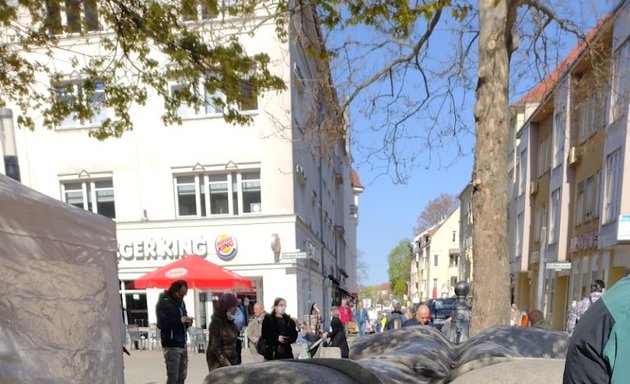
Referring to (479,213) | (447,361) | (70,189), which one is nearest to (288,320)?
(479,213)

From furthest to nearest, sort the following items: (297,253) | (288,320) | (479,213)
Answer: (297,253) < (288,320) < (479,213)

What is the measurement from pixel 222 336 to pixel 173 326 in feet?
2.01

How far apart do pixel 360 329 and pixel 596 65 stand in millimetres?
11873

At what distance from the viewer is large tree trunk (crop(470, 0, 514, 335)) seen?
5773 millimetres

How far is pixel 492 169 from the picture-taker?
5836mm

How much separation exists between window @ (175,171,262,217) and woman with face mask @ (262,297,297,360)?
35.5 ft

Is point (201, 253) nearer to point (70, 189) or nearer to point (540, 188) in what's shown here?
point (70, 189)

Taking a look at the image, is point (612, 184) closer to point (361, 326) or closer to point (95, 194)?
point (361, 326)

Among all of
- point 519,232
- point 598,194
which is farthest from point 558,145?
point 519,232

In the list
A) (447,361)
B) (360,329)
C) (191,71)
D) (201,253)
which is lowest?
(360,329)

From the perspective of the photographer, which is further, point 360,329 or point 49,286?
point 360,329

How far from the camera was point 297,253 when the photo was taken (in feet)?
51.2

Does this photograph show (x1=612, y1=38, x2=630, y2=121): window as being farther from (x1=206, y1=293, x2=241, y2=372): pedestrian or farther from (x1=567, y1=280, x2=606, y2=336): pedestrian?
(x1=206, y1=293, x2=241, y2=372): pedestrian

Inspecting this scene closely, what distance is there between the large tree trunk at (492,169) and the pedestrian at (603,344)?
14.1 feet
